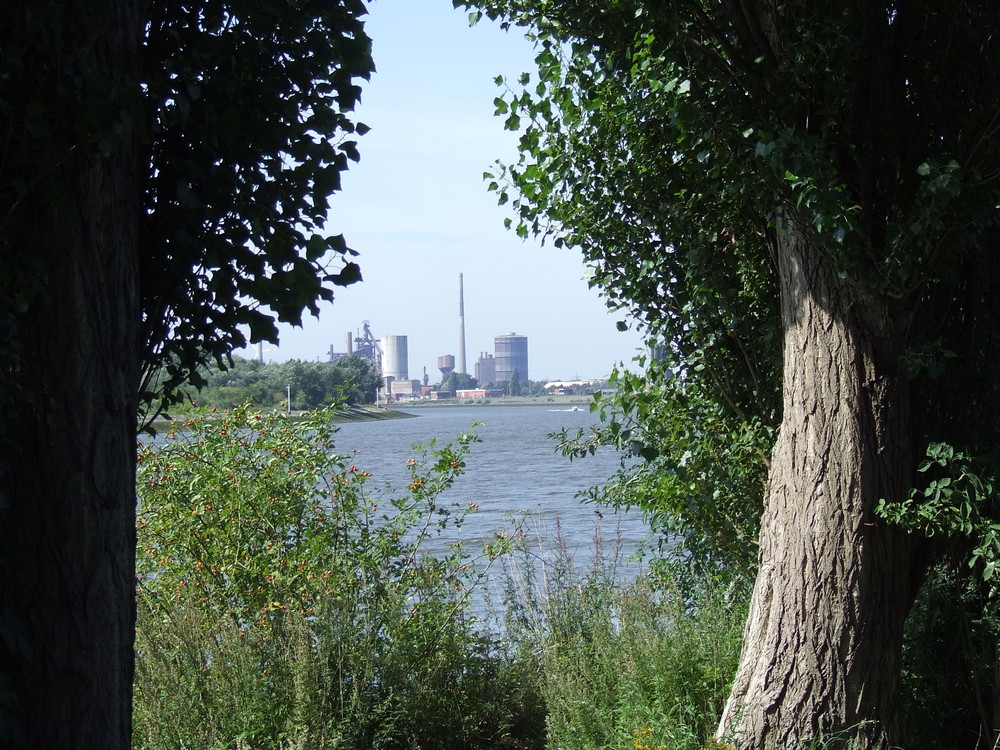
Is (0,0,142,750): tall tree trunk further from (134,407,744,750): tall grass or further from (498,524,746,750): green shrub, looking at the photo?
(498,524,746,750): green shrub

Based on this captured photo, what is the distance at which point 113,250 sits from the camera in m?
2.61

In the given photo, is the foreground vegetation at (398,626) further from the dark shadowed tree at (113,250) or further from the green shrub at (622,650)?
the dark shadowed tree at (113,250)

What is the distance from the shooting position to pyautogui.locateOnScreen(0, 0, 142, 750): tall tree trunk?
2422mm

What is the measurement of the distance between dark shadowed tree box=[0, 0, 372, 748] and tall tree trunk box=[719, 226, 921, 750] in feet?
7.00

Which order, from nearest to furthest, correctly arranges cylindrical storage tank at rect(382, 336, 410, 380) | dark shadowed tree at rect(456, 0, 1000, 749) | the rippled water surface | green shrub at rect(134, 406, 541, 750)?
dark shadowed tree at rect(456, 0, 1000, 749), green shrub at rect(134, 406, 541, 750), the rippled water surface, cylindrical storage tank at rect(382, 336, 410, 380)

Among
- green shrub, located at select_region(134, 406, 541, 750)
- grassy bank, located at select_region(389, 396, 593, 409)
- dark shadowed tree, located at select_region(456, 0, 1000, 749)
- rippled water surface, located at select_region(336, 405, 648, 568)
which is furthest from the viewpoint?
grassy bank, located at select_region(389, 396, 593, 409)

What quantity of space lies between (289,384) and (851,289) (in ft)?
19.4

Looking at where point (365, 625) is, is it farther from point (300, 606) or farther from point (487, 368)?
point (487, 368)

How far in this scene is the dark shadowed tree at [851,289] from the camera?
3787mm

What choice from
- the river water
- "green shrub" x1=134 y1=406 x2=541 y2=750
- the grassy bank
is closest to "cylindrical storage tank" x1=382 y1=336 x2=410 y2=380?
the grassy bank

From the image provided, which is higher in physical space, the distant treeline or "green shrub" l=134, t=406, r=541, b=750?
the distant treeline

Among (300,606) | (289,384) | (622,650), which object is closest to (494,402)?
(289,384)

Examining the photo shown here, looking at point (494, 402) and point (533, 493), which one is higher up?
point (533, 493)

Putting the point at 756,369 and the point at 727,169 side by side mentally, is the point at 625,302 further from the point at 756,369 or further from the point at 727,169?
the point at 727,169
